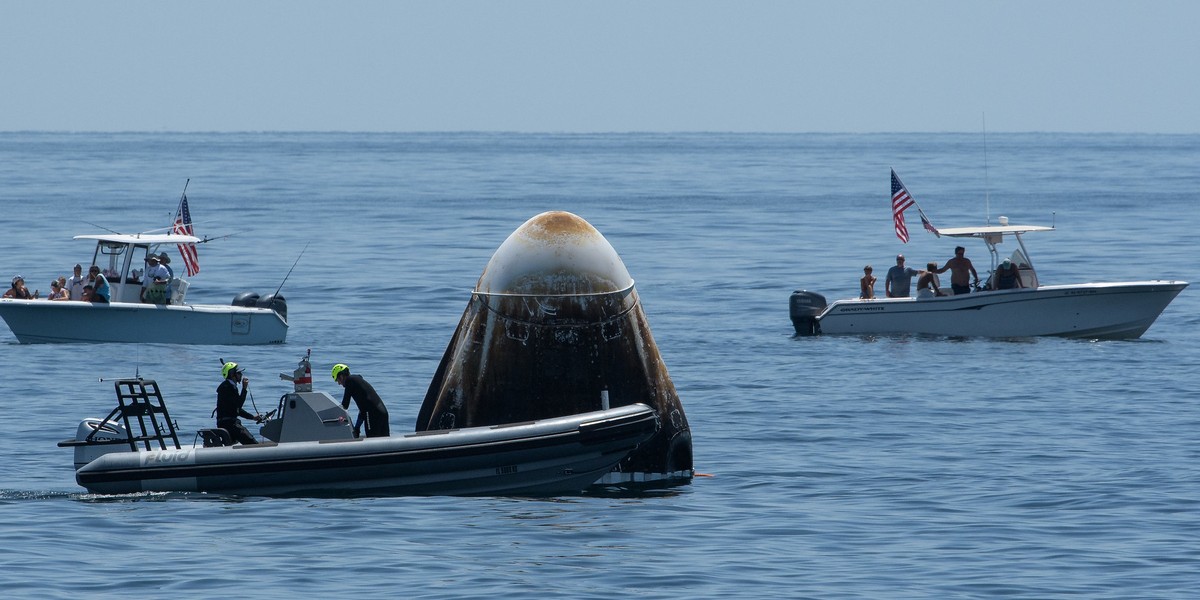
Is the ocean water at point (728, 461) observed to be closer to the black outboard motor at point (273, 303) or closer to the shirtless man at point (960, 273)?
the black outboard motor at point (273, 303)

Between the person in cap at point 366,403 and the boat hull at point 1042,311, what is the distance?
61.1 feet

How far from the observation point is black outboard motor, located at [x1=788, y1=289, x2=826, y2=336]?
119 feet

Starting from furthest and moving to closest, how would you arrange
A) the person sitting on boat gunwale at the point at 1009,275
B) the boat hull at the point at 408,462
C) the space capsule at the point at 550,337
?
the person sitting on boat gunwale at the point at 1009,275 < the space capsule at the point at 550,337 < the boat hull at the point at 408,462

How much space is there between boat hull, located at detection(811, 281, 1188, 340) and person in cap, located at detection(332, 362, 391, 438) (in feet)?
61.1

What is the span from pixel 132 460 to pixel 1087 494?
1063 centimetres

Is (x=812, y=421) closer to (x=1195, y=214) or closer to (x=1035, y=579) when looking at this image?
(x=1035, y=579)

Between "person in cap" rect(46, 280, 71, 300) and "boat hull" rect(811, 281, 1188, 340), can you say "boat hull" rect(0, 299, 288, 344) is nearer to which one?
"person in cap" rect(46, 280, 71, 300)

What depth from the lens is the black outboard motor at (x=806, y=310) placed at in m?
36.1

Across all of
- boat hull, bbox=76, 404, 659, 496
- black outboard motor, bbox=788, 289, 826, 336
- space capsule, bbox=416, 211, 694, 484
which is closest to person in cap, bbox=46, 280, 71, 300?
black outboard motor, bbox=788, 289, 826, 336

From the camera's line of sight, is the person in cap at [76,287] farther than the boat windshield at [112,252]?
No

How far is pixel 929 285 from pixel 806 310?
107 inches

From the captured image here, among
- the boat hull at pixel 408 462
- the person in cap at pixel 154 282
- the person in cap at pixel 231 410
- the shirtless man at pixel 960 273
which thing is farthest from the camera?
the shirtless man at pixel 960 273

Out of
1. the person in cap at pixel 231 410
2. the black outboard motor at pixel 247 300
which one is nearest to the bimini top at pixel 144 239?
the black outboard motor at pixel 247 300

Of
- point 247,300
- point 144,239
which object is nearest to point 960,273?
point 247,300
